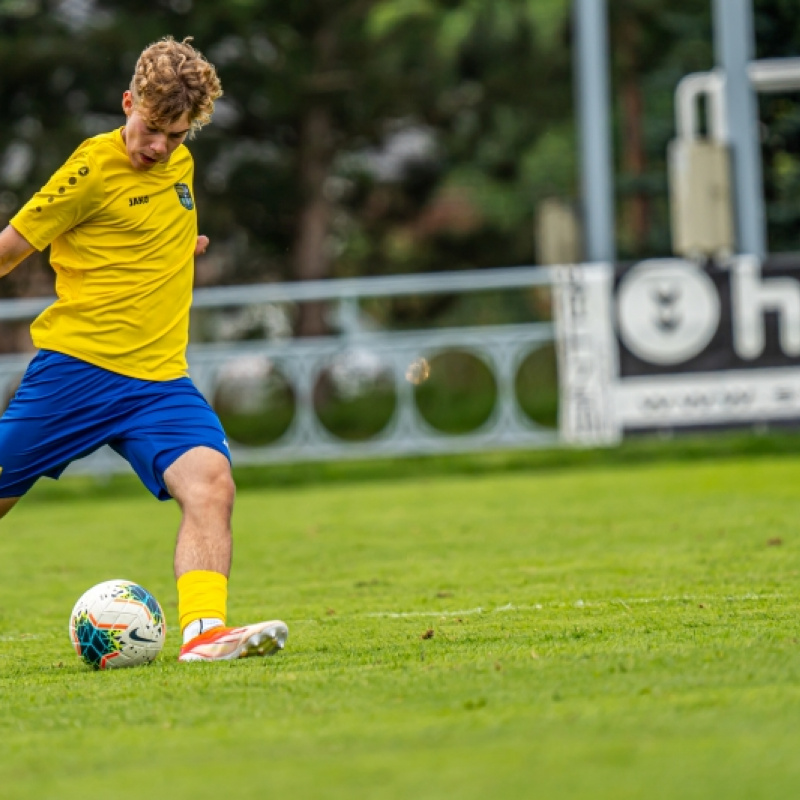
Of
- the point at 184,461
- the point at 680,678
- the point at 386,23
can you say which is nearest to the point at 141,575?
the point at 184,461

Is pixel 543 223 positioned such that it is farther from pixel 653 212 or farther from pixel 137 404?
pixel 137 404

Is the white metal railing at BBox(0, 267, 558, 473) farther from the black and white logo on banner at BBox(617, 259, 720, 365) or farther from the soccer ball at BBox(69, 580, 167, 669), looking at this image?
the soccer ball at BBox(69, 580, 167, 669)

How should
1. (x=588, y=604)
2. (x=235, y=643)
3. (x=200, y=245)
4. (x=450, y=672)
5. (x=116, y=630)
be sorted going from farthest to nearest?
(x=588, y=604) < (x=200, y=245) < (x=116, y=630) < (x=235, y=643) < (x=450, y=672)

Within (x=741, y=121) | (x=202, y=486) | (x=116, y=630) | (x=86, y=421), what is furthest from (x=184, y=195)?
(x=741, y=121)

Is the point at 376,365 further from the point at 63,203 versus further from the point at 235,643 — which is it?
the point at 235,643

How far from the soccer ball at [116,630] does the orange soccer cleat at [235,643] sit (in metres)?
0.15

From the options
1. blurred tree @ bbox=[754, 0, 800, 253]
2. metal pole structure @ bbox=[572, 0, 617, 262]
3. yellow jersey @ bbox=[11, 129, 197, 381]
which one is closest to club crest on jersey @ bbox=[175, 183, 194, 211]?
yellow jersey @ bbox=[11, 129, 197, 381]

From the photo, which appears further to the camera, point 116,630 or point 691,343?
point 691,343

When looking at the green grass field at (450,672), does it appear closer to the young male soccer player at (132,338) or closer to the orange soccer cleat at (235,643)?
the orange soccer cleat at (235,643)

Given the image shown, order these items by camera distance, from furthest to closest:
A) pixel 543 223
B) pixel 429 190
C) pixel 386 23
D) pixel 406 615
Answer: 1. pixel 429 190
2. pixel 386 23
3. pixel 543 223
4. pixel 406 615

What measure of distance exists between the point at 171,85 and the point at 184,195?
0.60 metres

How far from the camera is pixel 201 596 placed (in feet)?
18.6

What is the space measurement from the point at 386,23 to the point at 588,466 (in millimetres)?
8712

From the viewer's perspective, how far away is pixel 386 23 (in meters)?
21.6
